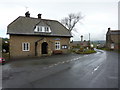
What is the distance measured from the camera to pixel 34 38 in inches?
991

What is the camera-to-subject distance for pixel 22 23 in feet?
84.5

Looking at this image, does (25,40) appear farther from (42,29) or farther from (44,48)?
(44,48)

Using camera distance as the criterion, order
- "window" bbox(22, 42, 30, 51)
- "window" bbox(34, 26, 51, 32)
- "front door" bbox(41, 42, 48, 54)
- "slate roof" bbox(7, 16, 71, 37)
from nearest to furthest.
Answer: "slate roof" bbox(7, 16, 71, 37) < "window" bbox(22, 42, 30, 51) < "window" bbox(34, 26, 51, 32) < "front door" bbox(41, 42, 48, 54)

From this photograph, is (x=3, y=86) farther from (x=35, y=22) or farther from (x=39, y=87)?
(x=35, y=22)

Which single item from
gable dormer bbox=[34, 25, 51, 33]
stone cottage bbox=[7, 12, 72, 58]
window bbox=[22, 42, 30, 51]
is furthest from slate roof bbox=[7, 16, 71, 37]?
window bbox=[22, 42, 30, 51]

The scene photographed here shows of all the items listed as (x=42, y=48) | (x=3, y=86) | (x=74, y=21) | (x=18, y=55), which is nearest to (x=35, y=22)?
(x=42, y=48)

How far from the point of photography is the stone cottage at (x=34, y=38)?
23391 mm

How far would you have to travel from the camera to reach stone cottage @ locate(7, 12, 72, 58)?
2339cm

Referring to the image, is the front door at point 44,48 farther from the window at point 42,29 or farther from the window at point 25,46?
the window at point 25,46

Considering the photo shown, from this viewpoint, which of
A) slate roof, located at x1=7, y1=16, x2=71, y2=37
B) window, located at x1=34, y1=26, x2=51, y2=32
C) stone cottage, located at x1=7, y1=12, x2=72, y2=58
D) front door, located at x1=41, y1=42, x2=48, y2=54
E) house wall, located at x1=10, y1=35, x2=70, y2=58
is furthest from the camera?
front door, located at x1=41, y1=42, x2=48, y2=54

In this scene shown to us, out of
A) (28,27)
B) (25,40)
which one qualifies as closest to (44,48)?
(25,40)

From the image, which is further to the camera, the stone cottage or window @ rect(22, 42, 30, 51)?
window @ rect(22, 42, 30, 51)

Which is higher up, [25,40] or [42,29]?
[42,29]

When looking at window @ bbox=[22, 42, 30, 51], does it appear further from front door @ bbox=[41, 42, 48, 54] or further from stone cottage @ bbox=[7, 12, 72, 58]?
front door @ bbox=[41, 42, 48, 54]
